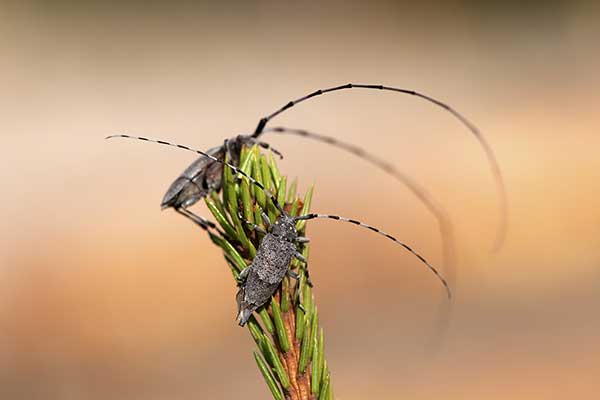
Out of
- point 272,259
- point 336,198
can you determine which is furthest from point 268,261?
point 336,198

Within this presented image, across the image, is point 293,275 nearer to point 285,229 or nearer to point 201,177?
point 285,229

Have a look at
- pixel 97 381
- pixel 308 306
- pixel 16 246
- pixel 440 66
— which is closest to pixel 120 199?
pixel 16 246

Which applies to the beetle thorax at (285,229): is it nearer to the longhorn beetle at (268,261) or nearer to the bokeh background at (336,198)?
the longhorn beetle at (268,261)

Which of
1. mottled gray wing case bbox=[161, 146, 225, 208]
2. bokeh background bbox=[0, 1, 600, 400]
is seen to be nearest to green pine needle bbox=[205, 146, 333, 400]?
mottled gray wing case bbox=[161, 146, 225, 208]

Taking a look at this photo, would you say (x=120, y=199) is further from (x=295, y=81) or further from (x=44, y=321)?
(x=295, y=81)

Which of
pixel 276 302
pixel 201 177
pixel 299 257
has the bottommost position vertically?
pixel 276 302

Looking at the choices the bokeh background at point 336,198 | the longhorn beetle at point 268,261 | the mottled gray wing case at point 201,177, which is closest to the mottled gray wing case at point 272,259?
the longhorn beetle at point 268,261
